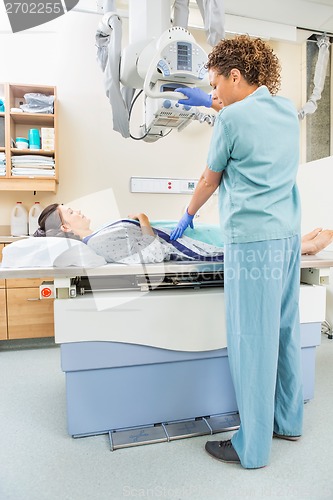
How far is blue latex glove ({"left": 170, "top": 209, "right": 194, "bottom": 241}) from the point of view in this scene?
1.83 m

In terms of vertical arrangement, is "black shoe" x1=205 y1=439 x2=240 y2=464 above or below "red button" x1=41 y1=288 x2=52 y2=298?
below

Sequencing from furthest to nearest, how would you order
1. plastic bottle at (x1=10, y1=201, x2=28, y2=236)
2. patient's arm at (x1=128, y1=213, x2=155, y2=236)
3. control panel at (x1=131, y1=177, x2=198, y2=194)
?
control panel at (x1=131, y1=177, x2=198, y2=194), plastic bottle at (x1=10, y1=201, x2=28, y2=236), patient's arm at (x1=128, y1=213, x2=155, y2=236)

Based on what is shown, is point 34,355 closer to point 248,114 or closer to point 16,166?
point 16,166

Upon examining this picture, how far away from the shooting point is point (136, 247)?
179 cm

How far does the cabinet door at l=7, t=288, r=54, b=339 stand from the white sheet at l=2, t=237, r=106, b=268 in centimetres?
134

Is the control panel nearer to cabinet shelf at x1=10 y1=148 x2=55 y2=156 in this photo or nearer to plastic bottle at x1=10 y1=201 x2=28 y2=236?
cabinet shelf at x1=10 y1=148 x2=55 y2=156

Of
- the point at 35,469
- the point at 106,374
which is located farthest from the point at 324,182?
the point at 35,469

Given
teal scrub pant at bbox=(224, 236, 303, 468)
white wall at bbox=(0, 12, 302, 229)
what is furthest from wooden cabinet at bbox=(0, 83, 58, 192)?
teal scrub pant at bbox=(224, 236, 303, 468)

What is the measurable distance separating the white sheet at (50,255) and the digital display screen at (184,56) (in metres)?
0.86

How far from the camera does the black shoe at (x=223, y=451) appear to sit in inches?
58.0

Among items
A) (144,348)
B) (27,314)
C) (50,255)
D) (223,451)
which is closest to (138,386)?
(144,348)

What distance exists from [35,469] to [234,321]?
3.15ft

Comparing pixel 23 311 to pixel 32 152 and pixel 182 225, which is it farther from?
pixel 182 225

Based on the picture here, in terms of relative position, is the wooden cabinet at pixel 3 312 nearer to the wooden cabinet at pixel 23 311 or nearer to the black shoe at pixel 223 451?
the wooden cabinet at pixel 23 311
